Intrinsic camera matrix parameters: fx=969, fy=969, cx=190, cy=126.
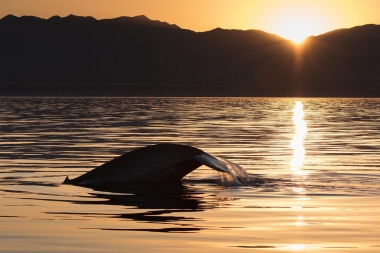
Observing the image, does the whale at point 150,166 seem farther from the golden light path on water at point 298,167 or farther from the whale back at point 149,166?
the golden light path on water at point 298,167

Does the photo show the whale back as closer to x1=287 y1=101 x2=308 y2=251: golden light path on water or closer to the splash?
the splash

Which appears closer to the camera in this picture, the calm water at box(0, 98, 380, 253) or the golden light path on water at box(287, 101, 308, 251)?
the calm water at box(0, 98, 380, 253)

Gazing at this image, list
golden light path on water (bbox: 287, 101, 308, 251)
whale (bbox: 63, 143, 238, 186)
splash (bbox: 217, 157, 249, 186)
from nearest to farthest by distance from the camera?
golden light path on water (bbox: 287, 101, 308, 251), whale (bbox: 63, 143, 238, 186), splash (bbox: 217, 157, 249, 186)

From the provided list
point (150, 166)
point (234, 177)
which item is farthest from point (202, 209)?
point (234, 177)

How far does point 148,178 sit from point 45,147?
39.6 feet

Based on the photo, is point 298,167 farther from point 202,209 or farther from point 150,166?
point 202,209

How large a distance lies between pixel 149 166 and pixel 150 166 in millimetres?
16

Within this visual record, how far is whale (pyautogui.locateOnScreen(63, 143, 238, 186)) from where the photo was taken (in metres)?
14.8

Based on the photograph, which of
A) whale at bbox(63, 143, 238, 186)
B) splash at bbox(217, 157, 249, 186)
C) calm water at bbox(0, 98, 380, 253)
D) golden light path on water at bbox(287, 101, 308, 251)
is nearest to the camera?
calm water at bbox(0, 98, 380, 253)

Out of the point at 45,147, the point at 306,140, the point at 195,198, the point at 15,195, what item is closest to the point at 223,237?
the point at 195,198

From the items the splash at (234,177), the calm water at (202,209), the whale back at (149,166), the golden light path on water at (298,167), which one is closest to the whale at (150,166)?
the whale back at (149,166)

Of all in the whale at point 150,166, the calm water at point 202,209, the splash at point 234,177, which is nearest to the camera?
the calm water at point 202,209

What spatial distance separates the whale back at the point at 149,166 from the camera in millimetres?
14875

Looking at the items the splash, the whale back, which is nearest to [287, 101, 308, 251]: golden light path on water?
the splash
